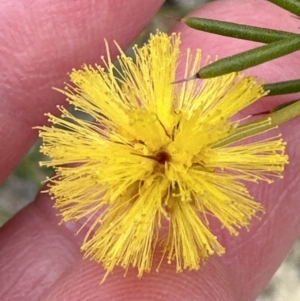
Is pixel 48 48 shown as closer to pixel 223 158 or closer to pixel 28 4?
pixel 28 4

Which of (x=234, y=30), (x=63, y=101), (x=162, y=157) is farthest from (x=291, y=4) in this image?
(x=63, y=101)

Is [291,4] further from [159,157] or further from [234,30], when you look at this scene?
[159,157]

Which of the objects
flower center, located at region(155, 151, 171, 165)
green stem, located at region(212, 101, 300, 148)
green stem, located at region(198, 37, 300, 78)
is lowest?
green stem, located at region(212, 101, 300, 148)

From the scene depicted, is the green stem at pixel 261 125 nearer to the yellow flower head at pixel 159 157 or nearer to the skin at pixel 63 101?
the yellow flower head at pixel 159 157

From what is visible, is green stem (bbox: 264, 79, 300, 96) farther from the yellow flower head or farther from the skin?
the skin

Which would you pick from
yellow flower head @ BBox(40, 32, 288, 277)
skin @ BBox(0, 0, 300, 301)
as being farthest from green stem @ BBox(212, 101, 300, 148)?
skin @ BBox(0, 0, 300, 301)
